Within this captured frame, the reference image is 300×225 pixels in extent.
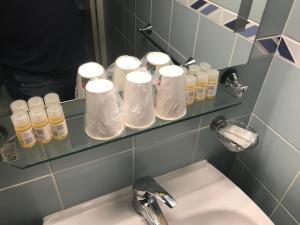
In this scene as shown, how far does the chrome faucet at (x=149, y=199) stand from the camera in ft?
2.22

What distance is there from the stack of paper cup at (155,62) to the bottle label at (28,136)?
286 millimetres

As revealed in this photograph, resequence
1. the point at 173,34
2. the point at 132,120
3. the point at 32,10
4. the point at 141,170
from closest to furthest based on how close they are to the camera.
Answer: the point at 32,10 < the point at 132,120 < the point at 173,34 < the point at 141,170

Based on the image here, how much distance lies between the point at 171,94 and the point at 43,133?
11.1 inches

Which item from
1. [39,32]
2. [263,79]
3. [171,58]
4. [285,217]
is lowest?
[285,217]

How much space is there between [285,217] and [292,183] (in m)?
0.14

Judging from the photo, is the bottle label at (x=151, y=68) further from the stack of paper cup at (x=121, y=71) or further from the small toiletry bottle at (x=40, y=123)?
the small toiletry bottle at (x=40, y=123)

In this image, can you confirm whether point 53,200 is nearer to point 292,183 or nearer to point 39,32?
point 39,32

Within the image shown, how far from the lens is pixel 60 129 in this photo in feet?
1.82

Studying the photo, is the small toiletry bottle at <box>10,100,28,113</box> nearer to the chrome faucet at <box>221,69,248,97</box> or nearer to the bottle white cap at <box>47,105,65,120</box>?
the bottle white cap at <box>47,105,65,120</box>

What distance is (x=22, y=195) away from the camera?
640mm

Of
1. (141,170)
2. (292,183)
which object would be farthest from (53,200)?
(292,183)

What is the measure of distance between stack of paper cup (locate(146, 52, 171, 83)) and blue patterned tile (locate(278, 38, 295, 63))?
1.14ft

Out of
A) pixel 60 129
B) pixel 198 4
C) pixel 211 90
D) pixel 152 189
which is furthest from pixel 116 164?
pixel 198 4

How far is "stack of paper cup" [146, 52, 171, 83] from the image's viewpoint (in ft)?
1.99
